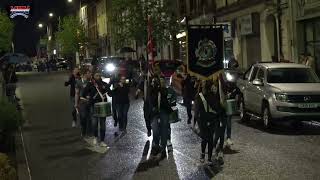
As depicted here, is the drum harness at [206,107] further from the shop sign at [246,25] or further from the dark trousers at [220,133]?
the shop sign at [246,25]

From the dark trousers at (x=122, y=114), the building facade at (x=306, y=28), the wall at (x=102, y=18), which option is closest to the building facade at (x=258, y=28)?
the building facade at (x=306, y=28)

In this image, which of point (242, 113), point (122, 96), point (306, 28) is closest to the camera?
point (122, 96)

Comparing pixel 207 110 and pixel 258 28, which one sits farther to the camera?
pixel 258 28

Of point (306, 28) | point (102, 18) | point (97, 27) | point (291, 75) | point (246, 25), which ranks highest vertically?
point (102, 18)

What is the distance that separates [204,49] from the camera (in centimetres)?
1321

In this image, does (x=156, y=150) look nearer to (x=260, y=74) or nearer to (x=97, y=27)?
(x=260, y=74)

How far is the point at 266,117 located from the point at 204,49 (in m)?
2.90

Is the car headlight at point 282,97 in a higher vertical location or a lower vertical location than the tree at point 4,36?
lower

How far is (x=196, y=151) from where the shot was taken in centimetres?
1184

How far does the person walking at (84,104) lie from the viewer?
13133 millimetres

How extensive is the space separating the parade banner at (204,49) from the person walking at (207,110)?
2.69 metres

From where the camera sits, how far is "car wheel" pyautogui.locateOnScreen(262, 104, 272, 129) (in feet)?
48.8

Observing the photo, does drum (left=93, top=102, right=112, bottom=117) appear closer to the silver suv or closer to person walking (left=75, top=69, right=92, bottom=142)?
person walking (left=75, top=69, right=92, bottom=142)

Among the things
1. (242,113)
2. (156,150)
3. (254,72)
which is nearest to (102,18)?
(242,113)
